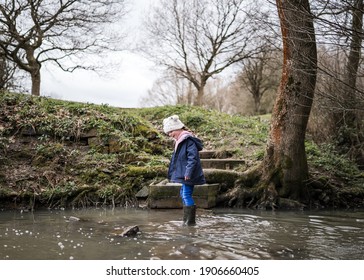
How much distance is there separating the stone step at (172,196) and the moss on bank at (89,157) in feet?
2.51

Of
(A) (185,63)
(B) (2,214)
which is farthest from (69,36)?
(B) (2,214)

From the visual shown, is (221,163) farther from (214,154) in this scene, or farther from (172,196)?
(172,196)

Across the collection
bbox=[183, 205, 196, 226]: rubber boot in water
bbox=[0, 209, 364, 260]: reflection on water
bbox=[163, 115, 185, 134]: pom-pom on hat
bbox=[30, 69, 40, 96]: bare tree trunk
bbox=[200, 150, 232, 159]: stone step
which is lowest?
bbox=[0, 209, 364, 260]: reflection on water

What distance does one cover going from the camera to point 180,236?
5871 millimetres

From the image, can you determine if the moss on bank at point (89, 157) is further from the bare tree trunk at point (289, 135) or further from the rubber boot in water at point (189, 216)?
the rubber boot in water at point (189, 216)

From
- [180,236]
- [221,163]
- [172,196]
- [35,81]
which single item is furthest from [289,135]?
[35,81]

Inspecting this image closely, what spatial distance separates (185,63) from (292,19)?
22629 mm

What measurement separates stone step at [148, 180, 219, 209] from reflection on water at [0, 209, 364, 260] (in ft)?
1.55

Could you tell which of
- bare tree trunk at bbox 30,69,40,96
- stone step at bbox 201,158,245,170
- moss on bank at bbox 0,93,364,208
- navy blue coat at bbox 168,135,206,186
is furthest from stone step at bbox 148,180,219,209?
bare tree trunk at bbox 30,69,40,96

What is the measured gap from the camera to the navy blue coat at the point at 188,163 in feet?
21.6

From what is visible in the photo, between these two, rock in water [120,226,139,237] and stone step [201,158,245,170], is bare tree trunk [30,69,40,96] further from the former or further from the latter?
rock in water [120,226,139,237]

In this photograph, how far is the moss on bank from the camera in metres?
9.54

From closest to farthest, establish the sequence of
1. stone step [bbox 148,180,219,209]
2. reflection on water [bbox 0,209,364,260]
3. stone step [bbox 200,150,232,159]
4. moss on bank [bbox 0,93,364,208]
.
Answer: reflection on water [bbox 0,209,364,260] < stone step [bbox 148,180,219,209] < moss on bank [bbox 0,93,364,208] < stone step [bbox 200,150,232,159]

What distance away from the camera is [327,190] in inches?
394
